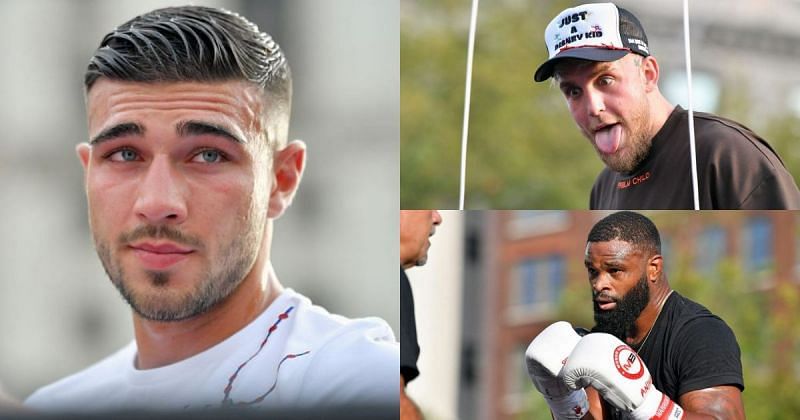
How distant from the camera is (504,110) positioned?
16.1 metres

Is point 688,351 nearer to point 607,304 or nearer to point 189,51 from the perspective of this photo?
point 607,304

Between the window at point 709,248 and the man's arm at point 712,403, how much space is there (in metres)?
0.44

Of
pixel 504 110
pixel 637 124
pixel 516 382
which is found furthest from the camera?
pixel 504 110

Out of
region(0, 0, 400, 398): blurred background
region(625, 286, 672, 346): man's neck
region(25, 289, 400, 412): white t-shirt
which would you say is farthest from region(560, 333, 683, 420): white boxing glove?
region(0, 0, 400, 398): blurred background

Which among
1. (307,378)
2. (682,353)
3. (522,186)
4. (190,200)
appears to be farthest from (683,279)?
(522,186)

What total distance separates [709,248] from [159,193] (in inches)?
70.9

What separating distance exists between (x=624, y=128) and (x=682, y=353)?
706mm

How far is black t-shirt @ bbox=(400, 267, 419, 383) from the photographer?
15.5 ft

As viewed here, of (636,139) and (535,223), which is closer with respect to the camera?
(636,139)

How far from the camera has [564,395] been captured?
4.49m

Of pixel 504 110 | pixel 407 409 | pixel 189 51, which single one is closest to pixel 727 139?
pixel 407 409

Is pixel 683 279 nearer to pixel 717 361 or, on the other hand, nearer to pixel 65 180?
pixel 717 361

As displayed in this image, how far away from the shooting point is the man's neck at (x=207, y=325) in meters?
5.10

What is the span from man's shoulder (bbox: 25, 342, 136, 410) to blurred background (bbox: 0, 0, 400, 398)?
0.04 m
